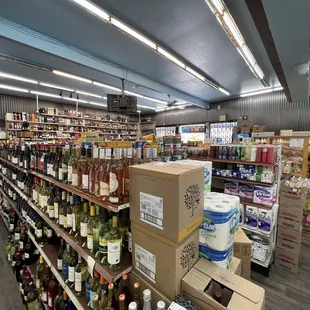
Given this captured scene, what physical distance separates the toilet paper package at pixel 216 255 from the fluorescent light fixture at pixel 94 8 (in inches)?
119

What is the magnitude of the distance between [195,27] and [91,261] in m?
3.75

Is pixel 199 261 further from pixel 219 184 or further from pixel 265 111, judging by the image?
pixel 265 111

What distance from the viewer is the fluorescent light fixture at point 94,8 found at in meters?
2.32

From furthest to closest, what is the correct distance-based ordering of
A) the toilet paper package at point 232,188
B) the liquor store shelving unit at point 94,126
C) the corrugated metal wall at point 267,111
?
the liquor store shelving unit at point 94,126
the corrugated metal wall at point 267,111
the toilet paper package at point 232,188

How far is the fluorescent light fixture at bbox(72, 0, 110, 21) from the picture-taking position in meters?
2.32

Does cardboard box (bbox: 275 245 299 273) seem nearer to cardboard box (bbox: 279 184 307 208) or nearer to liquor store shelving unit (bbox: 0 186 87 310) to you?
cardboard box (bbox: 279 184 307 208)

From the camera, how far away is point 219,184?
11.4 feet

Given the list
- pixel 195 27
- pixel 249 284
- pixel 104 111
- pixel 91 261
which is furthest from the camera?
pixel 104 111

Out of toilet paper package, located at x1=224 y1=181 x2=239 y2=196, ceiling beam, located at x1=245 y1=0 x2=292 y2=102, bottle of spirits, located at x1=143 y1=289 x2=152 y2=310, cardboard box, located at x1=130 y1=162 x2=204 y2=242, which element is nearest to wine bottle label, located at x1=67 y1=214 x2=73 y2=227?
cardboard box, located at x1=130 y1=162 x2=204 y2=242

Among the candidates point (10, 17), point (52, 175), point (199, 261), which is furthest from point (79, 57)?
point (199, 261)

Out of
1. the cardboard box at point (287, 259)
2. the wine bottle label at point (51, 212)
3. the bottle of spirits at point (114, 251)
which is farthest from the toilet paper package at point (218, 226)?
the cardboard box at point (287, 259)

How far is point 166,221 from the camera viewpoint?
0.91 m

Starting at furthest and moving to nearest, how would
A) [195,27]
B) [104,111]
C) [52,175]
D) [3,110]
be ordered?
[104,111] → [3,110] → [195,27] → [52,175]

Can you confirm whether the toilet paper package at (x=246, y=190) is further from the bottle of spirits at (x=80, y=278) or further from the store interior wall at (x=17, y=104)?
the store interior wall at (x=17, y=104)
